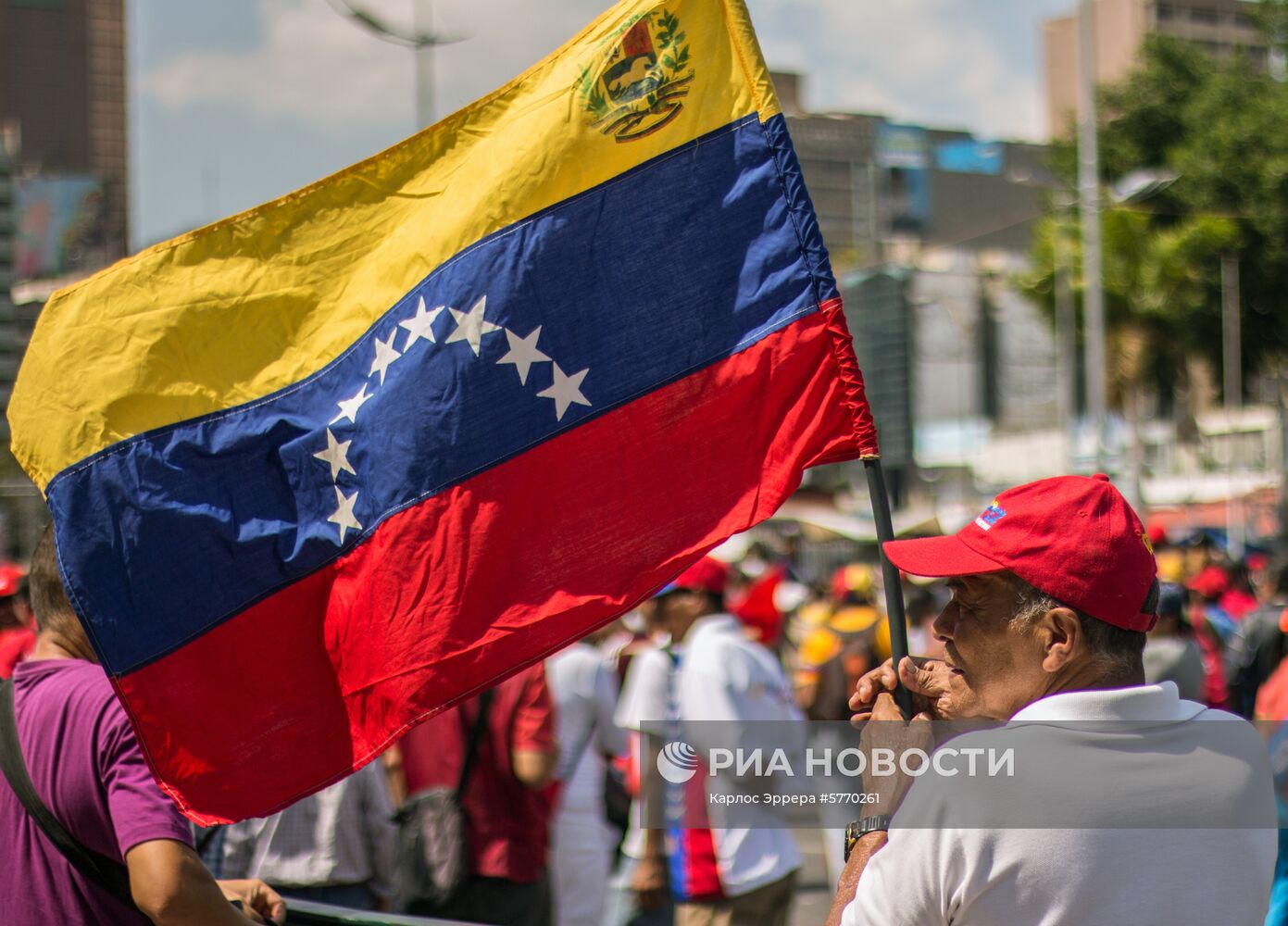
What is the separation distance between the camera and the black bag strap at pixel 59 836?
2945 millimetres

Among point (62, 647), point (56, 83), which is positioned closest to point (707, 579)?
point (62, 647)

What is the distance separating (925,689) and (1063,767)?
0.40 meters

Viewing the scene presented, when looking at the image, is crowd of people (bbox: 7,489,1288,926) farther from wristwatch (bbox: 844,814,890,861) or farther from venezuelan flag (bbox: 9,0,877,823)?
wristwatch (bbox: 844,814,890,861)

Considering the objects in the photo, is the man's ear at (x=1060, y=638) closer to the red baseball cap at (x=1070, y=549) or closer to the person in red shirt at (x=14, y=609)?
the red baseball cap at (x=1070, y=549)

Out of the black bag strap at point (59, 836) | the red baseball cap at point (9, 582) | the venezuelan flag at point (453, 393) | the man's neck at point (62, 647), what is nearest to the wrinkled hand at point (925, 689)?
the venezuelan flag at point (453, 393)

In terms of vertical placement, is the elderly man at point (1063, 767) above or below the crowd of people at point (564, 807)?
above

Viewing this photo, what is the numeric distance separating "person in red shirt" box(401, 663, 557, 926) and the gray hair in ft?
10.5

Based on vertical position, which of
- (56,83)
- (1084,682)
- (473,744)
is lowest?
(473,744)

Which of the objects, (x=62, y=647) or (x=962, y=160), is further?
(x=962, y=160)

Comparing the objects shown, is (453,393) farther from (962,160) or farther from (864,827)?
(962,160)

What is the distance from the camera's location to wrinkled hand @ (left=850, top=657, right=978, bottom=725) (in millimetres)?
2336

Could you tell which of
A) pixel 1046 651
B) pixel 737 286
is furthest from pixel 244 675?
pixel 1046 651

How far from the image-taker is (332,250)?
3385 millimetres

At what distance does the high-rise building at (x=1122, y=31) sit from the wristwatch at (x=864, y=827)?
308 ft
